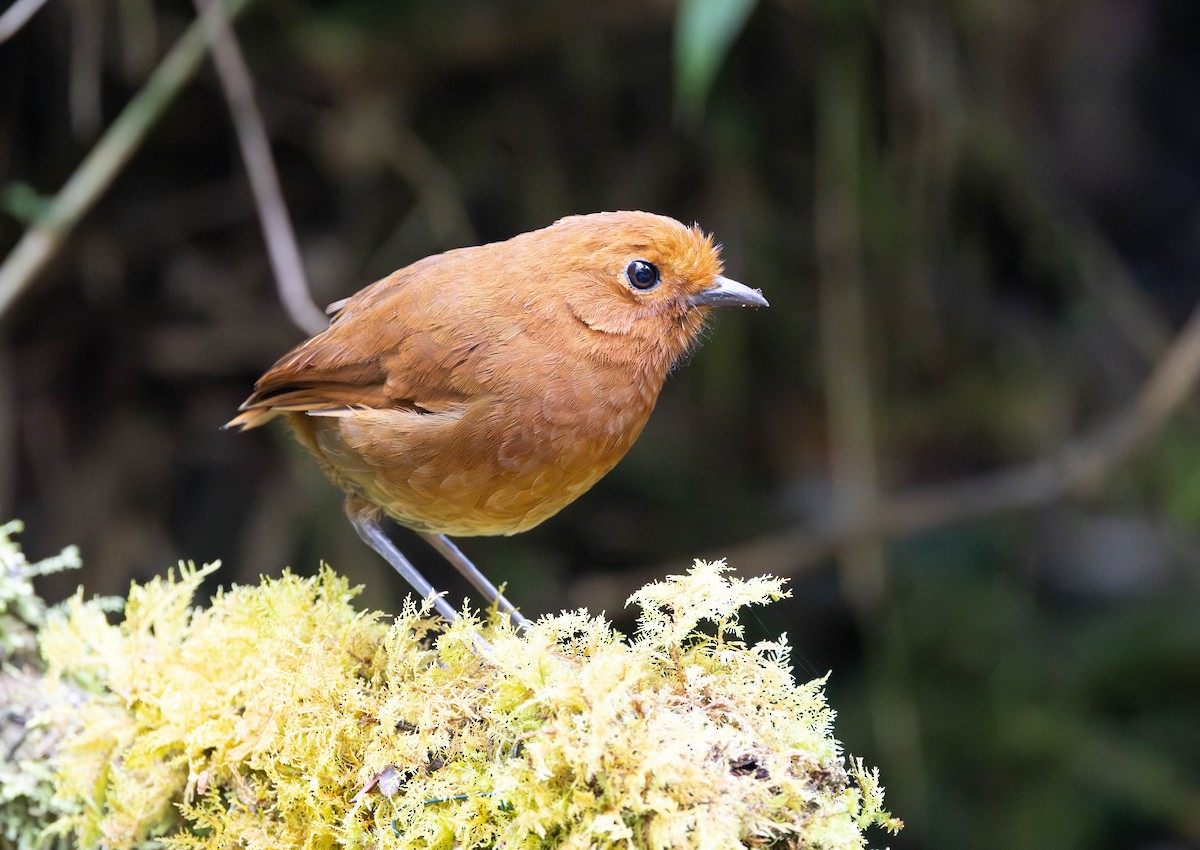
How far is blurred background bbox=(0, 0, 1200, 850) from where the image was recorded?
3979mm

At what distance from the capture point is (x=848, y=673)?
4469 millimetres

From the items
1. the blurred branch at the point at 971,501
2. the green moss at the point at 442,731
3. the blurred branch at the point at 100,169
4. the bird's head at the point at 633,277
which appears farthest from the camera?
the blurred branch at the point at 971,501

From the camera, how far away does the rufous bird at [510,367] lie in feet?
6.61

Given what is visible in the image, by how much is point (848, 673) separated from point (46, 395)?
3.21 metres

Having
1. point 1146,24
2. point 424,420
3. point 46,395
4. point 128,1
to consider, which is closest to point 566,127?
point 128,1

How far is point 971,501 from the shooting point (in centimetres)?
403

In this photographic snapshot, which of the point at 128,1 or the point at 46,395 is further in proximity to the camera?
the point at 46,395

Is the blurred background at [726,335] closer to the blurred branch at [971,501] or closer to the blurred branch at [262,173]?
the blurred branch at [971,501]

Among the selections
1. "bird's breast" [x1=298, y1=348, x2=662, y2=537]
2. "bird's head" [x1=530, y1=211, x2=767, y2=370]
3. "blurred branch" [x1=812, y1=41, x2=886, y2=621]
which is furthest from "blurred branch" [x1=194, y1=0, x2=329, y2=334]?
"blurred branch" [x1=812, y1=41, x2=886, y2=621]

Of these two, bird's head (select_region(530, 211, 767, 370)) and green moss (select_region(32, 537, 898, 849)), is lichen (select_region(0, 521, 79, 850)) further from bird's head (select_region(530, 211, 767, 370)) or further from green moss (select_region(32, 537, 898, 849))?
bird's head (select_region(530, 211, 767, 370))

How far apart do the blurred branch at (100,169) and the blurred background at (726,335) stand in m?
0.40

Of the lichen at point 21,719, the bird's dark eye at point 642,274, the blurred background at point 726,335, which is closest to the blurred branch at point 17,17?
the blurred background at point 726,335

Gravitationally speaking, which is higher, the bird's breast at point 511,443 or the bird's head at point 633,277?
the bird's head at point 633,277

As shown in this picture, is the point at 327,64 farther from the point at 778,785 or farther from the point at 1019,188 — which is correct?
the point at 778,785
